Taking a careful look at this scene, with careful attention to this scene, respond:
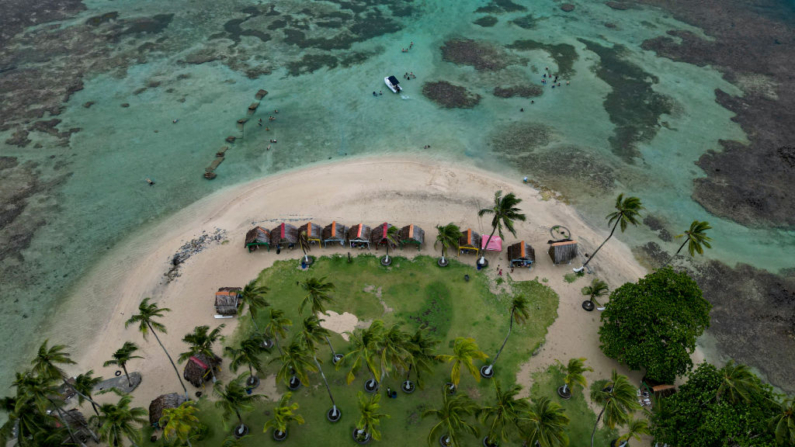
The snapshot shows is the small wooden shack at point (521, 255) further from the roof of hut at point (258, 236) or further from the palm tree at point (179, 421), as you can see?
the palm tree at point (179, 421)

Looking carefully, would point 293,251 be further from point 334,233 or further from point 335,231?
point 335,231

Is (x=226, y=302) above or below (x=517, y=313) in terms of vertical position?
below

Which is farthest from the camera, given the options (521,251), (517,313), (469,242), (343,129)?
(343,129)

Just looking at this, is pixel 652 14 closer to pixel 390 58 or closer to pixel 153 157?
pixel 390 58

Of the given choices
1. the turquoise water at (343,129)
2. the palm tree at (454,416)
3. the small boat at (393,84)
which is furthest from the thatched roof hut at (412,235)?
the small boat at (393,84)

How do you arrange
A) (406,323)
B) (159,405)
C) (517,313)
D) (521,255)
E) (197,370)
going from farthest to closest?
(521,255) < (406,323) < (197,370) < (159,405) < (517,313)

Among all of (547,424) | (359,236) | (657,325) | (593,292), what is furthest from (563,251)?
(359,236)

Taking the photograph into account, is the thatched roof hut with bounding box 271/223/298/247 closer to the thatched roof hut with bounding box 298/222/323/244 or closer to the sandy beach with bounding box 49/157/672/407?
the thatched roof hut with bounding box 298/222/323/244
